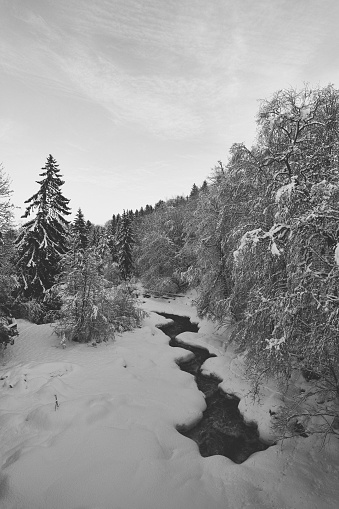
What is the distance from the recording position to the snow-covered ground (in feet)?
17.2

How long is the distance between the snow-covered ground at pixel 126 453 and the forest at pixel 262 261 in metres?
1.07

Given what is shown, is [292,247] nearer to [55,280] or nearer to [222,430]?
[222,430]

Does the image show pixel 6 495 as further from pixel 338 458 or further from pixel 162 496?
pixel 338 458

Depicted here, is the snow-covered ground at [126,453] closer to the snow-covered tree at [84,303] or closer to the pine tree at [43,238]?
the snow-covered tree at [84,303]

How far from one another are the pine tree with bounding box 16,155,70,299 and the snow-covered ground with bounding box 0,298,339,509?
306 inches

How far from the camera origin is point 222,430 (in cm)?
855

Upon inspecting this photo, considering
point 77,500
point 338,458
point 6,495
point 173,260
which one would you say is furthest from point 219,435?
point 173,260

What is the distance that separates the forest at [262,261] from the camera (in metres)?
5.13

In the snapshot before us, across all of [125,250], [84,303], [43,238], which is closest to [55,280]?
[84,303]

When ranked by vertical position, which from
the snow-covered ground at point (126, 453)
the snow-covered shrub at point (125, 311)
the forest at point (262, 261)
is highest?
the forest at point (262, 261)

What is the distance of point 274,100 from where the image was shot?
762 centimetres

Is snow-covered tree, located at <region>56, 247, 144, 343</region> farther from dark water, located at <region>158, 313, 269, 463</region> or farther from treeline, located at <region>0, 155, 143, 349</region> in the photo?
dark water, located at <region>158, 313, 269, 463</region>

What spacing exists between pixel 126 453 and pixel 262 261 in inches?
230

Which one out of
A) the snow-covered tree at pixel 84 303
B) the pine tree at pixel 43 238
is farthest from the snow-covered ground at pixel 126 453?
the pine tree at pixel 43 238
